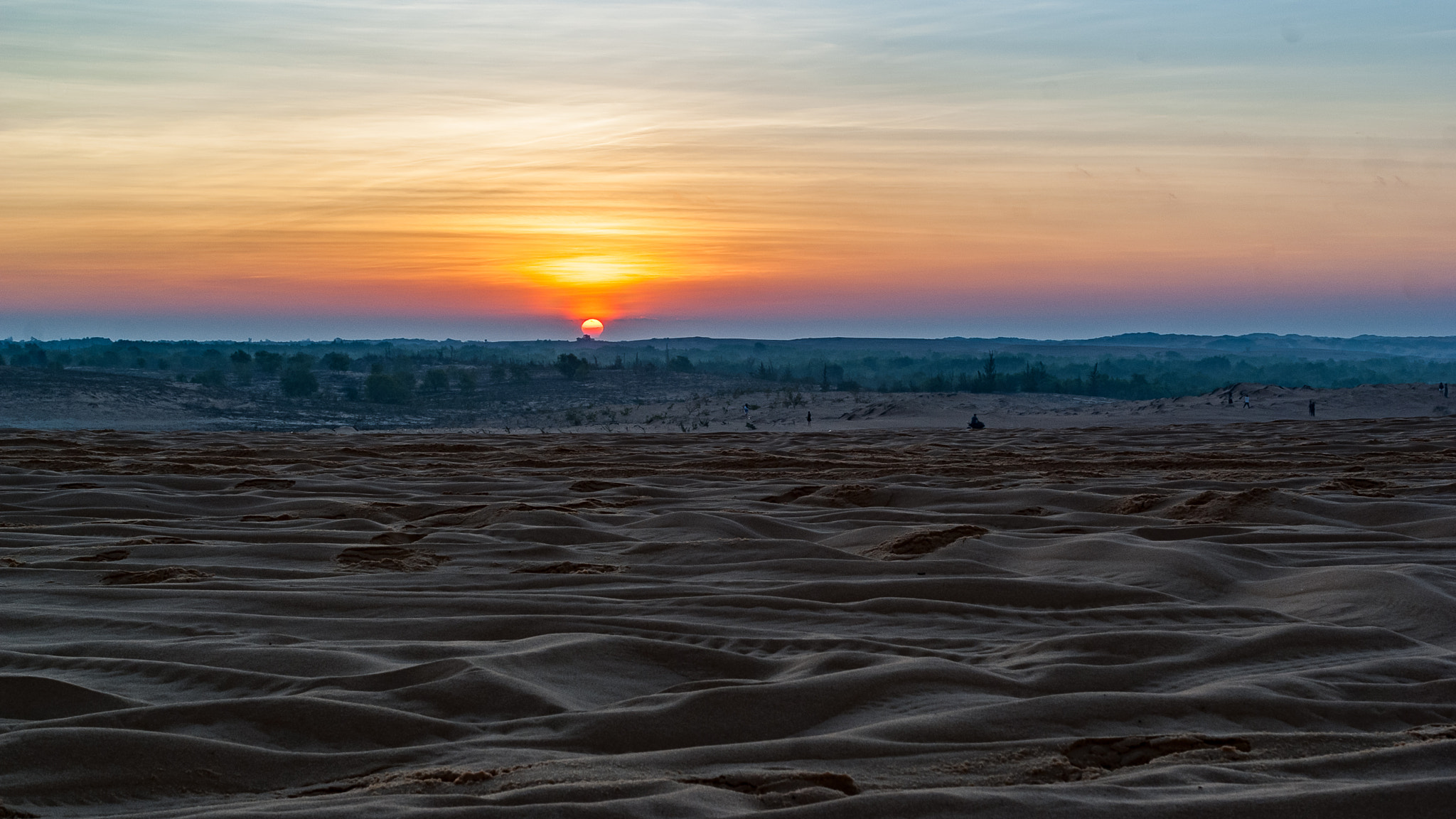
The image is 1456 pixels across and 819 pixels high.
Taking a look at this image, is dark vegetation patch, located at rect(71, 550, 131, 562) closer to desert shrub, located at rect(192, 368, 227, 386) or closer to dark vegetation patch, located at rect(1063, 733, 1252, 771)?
dark vegetation patch, located at rect(1063, 733, 1252, 771)

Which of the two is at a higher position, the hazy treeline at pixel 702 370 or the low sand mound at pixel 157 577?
the hazy treeline at pixel 702 370

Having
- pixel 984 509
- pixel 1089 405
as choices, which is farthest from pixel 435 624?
pixel 1089 405

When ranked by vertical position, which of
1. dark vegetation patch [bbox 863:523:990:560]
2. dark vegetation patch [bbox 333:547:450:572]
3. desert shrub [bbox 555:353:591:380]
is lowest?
dark vegetation patch [bbox 333:547:450:572]

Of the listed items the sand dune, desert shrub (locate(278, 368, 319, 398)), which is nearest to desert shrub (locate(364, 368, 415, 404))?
desert shrub (locate(278, 368, 319, 398))

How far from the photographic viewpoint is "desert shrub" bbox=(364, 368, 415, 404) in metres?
35.8

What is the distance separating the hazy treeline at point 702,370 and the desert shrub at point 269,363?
0.23 feet

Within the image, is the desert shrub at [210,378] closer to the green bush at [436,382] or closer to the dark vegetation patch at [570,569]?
the green bush at [436,382]

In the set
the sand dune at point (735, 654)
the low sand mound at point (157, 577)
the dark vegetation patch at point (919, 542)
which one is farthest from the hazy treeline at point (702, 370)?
the dark vegetation patch at point (919, 542)

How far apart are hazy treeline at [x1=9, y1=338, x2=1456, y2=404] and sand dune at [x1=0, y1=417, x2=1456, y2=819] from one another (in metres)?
30.4

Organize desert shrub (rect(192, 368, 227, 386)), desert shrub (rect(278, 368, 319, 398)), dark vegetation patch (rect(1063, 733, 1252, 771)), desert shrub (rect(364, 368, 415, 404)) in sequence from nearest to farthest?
dark vegetation patch (rect(1063, 733, 1252, 771)) → desert shrub (rect(192, 368, 227, 386)) → desert shrub (rect(364, 368, 415, 404)) → desert shrub (rect(278, 368, 319, 398))

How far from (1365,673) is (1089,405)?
2971 cm

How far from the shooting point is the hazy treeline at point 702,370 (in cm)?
3919

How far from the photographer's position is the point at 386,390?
36406mm

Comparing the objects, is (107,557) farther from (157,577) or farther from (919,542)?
(919,542)
